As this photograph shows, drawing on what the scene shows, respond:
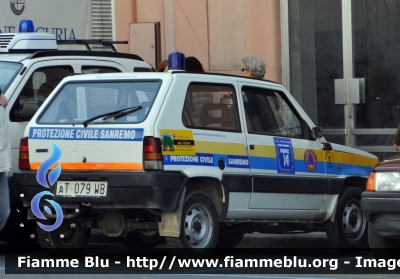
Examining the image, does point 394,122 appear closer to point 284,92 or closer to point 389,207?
point 284,92

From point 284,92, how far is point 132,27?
6.31 m

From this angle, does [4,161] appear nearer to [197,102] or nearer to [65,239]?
[65,239]

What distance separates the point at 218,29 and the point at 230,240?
534 cm

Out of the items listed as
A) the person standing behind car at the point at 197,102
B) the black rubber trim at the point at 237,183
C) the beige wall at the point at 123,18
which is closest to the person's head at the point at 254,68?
the person standing behind car at the point at 197,102

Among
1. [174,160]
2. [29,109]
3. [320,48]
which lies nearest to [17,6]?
[29,109]

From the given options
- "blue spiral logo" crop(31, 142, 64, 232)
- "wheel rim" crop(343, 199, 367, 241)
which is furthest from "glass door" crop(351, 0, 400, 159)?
"blue spiral logo" crop(31, 142, 64, 232)

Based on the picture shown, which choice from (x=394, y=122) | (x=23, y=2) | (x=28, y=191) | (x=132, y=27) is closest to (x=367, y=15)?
(x=394, y=122)

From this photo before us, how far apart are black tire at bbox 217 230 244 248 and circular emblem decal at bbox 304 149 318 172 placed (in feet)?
3.66

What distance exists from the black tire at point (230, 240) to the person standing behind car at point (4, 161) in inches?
87.6

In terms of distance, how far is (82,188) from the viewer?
28.3 ft

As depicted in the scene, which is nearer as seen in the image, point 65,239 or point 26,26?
point 65,239

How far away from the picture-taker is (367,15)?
14.3 meters

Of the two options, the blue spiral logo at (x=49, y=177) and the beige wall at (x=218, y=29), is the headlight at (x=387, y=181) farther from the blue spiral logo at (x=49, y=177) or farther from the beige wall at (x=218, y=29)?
the beige wall at (x=218, y=29)

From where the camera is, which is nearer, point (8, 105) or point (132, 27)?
point (8, 105)
